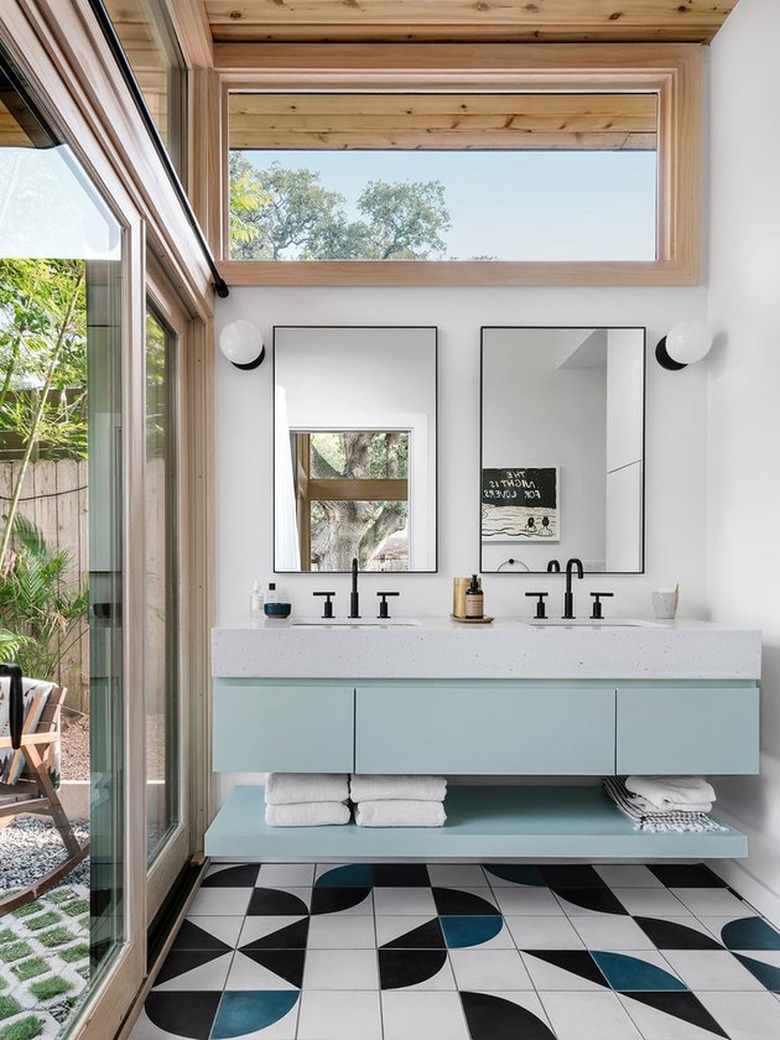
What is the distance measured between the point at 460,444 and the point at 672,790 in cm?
133

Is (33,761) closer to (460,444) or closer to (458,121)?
(460,444)

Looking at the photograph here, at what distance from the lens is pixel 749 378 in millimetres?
2459

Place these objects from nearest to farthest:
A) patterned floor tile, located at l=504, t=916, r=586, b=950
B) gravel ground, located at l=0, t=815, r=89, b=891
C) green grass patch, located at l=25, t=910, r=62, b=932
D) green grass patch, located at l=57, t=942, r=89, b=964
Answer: gravel ground, located at l=0, t=815, r=89, b=891
green grass patch, located at l=25, t=910, r=62, b=932
green grass patch, located at l=57, t=942, r=89, b=964
patterned floor tile, located at l=504, t=916, r=586, b=950

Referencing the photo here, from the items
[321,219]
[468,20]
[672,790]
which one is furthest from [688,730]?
[468,20]

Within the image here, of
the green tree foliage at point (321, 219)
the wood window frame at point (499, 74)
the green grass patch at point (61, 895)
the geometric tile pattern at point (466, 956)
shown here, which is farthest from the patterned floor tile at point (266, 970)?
the green tree foliage at point (321, 219)

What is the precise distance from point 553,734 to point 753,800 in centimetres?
77

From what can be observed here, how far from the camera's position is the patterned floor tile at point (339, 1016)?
1.71m

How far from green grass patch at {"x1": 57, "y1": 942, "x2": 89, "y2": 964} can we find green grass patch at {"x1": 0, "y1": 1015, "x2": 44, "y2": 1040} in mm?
108

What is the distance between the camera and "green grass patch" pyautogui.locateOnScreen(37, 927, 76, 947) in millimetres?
1284

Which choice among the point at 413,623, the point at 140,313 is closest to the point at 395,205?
the point at 140,313

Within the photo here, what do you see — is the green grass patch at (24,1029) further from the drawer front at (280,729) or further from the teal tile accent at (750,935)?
the teal tile accent at (750,935)

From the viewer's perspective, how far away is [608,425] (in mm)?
2742

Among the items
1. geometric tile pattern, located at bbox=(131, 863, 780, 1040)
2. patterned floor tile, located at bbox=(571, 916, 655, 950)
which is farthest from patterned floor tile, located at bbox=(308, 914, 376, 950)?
patterned floor tile, located at bbox=(571, 916, 655, 950)

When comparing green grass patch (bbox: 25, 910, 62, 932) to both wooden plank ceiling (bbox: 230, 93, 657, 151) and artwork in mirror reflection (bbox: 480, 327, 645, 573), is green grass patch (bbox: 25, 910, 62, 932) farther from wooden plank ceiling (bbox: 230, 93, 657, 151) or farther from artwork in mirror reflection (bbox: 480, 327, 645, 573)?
wooden plank ceiling (bbox: 230, 93, 657, 151)
